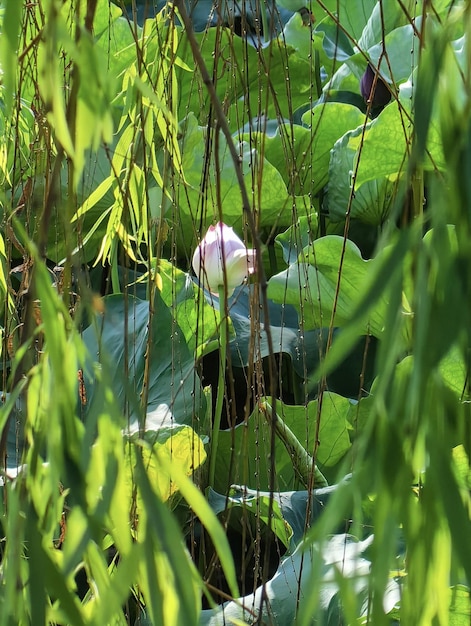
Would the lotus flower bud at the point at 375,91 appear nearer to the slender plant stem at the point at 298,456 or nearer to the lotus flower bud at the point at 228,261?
the lotus flower bud at the point at 228,261

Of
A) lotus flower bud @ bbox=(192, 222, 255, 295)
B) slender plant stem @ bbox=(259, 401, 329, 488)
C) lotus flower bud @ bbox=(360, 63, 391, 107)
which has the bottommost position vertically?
slender plant stem @ bbox=(259, 401, 329, 488)

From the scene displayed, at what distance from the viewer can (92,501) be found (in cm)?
31

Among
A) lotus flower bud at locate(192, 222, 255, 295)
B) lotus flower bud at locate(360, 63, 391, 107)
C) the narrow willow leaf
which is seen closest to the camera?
the narrow willow leaf

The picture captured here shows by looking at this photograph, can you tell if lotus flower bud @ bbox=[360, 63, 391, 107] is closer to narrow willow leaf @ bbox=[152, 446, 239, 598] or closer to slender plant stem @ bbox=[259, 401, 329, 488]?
slender plant stem @ bbox=[259, 401, 329, 488]

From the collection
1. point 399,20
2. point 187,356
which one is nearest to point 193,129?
point 187,356

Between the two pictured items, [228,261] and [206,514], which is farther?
[228,261]

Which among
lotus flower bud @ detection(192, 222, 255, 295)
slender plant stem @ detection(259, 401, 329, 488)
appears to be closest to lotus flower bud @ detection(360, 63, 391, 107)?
lotus flower bud @ detection(192, 222, 255, 295)

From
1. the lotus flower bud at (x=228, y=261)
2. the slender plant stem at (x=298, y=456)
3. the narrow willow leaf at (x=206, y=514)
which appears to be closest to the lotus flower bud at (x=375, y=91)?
the lotus flower bud at (x=228, y=261)

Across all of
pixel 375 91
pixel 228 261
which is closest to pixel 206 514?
pixel 228 261

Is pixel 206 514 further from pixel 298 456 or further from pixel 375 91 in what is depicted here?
pixel 375 91

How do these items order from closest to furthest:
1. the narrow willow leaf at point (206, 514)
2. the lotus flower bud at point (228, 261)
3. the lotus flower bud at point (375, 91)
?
1. the narrow willow leaf at point (206, 514)
2. the lotus flower bud at point (228, 261)
3. the lotus flower bud at point (375, 91)

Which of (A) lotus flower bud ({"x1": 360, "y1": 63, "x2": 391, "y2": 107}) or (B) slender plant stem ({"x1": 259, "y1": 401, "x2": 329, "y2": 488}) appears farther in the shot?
(A) lotus flower bud ({"x1": 360, "y1": 63, "x2": 391, "y2": 107})

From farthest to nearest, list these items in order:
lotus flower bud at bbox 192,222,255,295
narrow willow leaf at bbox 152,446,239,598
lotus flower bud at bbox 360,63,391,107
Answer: lotus flower bud at bbox 360,63,391,107
lotus flower bud at bbox 192,222,255,295
narrow willow leaf at bbox 152,446,239,598

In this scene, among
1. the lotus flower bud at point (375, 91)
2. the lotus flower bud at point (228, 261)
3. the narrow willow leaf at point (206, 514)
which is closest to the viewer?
the narrow willow leaf at point (206, 514)
